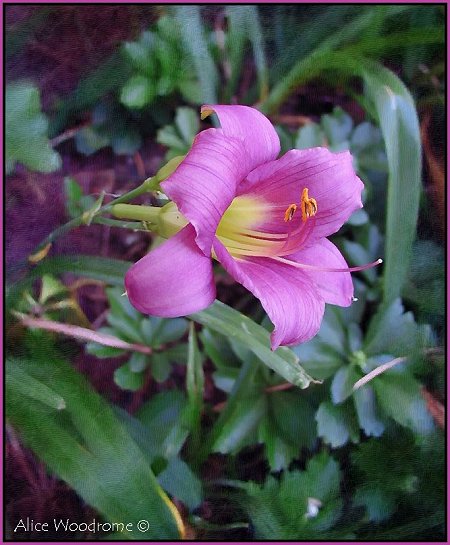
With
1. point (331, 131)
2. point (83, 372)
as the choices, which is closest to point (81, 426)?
point (83, 372)

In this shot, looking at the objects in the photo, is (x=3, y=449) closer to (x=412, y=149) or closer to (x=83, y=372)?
(x=83, y=372)

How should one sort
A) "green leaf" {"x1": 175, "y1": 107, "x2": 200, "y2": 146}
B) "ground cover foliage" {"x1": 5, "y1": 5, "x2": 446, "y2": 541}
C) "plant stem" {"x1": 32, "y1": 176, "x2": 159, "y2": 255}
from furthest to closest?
"green leaf" {"x1": 175, "y1": 107, "x2": 200, "y2": 146} → "ground cover foliage" {"x1": 5, "y1": 5, "x2": 446, "y2": 541} → "plant stem" {"x1": 32, "y1": 176, "x2": 159, "y2": 255}

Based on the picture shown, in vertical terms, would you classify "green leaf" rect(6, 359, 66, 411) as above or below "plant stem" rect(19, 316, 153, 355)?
below

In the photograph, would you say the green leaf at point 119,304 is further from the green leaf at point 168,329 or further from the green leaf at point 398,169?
the green leaf at point 398,169

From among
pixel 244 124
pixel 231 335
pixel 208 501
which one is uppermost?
pixel 244 124

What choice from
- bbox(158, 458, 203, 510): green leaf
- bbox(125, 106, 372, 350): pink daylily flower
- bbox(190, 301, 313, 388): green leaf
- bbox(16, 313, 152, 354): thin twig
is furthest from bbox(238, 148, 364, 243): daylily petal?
bbox(158, 458, 203, 510): green leaf

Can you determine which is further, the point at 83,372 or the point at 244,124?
the point at 83,372

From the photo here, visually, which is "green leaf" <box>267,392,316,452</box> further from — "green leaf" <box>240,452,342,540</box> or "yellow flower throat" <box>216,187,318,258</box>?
"yellow flower throat" <box>216,187,318,258</box>

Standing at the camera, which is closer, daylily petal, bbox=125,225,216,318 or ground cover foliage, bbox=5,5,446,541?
daylily petal, bbox=125,225,216,318
